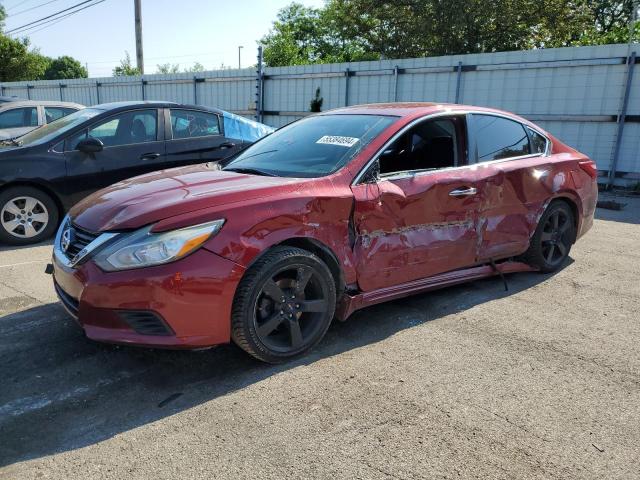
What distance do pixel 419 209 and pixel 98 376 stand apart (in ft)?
7.73

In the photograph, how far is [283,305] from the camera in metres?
3.23

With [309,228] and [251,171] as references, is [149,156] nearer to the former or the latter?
[251,171]

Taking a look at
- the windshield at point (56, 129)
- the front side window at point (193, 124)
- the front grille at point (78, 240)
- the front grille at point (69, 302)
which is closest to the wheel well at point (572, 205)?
the front grille at point (78, 240)

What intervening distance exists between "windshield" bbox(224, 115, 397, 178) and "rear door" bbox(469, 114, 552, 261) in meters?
1.00

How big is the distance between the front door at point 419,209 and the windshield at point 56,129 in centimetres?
437

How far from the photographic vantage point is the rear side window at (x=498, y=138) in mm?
4438

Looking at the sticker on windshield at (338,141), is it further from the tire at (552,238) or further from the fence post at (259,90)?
the fence post at (259,90)

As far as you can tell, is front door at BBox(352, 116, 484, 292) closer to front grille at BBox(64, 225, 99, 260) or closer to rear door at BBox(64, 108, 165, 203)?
front grille at BBox(64, 225, 99, 260)

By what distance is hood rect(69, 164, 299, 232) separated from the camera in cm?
300

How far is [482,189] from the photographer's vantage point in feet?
14.0

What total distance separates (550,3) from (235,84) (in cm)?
1464

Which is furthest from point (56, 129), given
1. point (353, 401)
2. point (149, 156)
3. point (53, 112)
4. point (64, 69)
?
point (64, 69)

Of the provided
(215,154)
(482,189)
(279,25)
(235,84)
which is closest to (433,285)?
(482,189)

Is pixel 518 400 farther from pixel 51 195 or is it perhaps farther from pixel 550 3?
pixel 550 3
